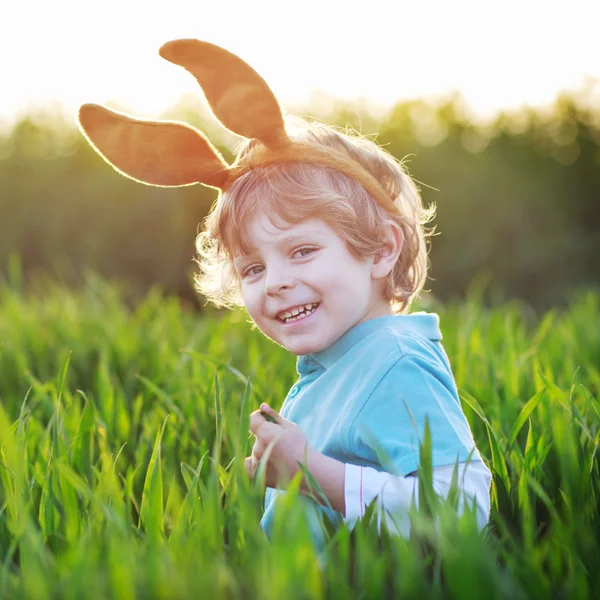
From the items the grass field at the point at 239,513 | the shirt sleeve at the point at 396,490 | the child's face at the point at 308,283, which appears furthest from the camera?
the child's face at the point at 308,283

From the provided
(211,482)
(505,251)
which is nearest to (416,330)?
(211,482)

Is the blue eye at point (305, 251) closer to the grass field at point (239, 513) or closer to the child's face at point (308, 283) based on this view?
the child's face at point (308, 283)

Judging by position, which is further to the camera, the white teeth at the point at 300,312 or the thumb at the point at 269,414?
the white teeth at the point at 300,312

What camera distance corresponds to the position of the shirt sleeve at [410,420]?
1136 millimetres

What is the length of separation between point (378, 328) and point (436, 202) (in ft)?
14.6

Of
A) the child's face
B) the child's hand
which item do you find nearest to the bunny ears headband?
the child's face

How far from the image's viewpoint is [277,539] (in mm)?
804

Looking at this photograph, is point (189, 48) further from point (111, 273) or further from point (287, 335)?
point (111, 273)

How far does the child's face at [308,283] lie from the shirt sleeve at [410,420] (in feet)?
0.57

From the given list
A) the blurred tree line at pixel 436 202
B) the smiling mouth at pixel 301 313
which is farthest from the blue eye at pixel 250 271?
the blurred tree line at pixel 436 202

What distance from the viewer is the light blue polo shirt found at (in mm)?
1146

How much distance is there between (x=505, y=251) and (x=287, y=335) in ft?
14.8

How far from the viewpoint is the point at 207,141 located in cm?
147

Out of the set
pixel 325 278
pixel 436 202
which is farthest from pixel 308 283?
pixel 436 202
